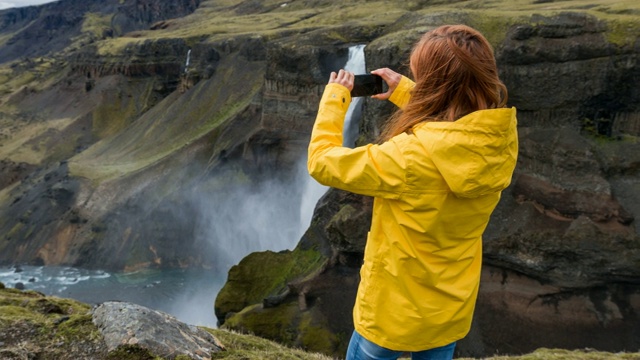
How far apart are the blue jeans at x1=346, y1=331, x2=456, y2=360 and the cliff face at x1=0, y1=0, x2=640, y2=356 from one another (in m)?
20.6

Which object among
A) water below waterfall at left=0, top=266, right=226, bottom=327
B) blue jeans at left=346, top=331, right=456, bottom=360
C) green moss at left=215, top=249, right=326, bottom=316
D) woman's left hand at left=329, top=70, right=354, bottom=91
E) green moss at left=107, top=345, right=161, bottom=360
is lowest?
water below waterfall at left=0, top=266, right=226, bottom=327

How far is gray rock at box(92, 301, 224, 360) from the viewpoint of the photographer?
661 cm

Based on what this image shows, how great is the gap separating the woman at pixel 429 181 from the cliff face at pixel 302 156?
69.3ft

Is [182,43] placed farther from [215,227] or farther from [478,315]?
[478,315]

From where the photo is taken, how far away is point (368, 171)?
13.4 feet

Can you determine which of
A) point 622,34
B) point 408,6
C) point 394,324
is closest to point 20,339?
point 394,324

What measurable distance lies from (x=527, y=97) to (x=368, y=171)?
2325 cm

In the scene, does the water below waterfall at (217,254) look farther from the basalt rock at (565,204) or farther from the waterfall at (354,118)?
the basalt rock at (565,204)

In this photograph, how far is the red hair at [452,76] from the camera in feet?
13.8

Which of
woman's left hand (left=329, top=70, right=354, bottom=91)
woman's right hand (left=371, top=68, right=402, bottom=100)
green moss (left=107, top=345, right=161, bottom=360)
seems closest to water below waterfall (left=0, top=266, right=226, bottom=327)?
green moss (left=107, top=345, right=161, bottom=360)

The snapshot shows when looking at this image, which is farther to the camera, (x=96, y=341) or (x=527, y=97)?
(x=527, y=97)

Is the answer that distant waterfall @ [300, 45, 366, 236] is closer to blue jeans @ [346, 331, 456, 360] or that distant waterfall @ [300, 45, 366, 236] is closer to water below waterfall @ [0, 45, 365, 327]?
water below waterfall @ [0, 45, 365, 327]

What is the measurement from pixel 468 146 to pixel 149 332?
4686 millimetres

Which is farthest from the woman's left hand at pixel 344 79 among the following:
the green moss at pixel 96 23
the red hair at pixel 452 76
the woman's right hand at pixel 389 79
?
the green moss at pixel 96 23
